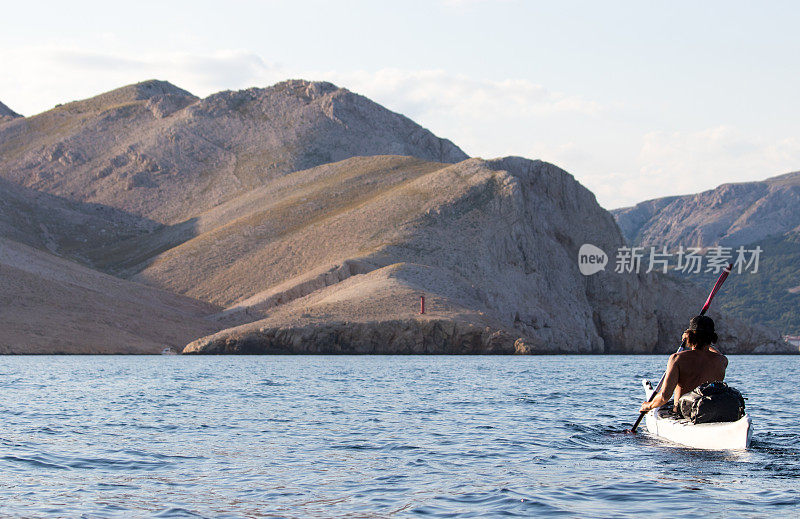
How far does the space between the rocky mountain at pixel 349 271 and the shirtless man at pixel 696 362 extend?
260ft

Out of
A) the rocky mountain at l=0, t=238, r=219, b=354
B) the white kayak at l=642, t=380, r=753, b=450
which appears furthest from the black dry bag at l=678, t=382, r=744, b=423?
the rocky mountain at l=0, t=238, r=219, b=354

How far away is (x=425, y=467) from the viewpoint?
70.5ft

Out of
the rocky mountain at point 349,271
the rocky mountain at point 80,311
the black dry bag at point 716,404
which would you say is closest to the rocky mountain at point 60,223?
the rocky mountain at point 349,271

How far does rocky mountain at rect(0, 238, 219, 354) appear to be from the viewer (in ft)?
327

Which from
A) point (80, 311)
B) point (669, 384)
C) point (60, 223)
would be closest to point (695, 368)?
point (669, 384)

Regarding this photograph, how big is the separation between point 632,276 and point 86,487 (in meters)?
119

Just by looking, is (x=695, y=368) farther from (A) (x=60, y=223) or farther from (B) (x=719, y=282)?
(A) (x=60, y=223)

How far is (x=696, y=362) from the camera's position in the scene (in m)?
23.6

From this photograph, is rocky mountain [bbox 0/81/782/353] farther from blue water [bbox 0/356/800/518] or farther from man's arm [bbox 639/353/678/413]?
man's arm [bbox 639/353/678/413]

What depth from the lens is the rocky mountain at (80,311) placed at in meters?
99.6

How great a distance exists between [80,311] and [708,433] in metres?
95.2

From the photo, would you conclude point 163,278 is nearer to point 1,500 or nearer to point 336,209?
point 336,209

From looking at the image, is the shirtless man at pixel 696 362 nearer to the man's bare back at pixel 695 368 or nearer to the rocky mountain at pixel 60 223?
the man's bare back at pixel 695 368

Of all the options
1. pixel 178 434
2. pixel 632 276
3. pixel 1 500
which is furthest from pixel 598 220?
pixel 1 500
